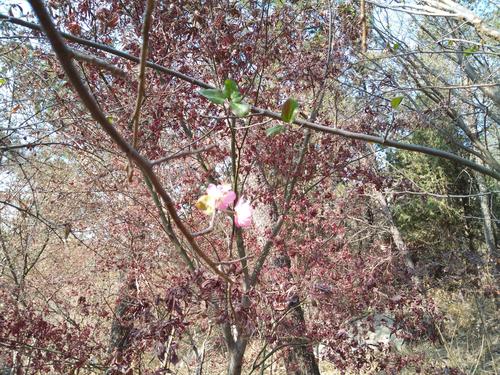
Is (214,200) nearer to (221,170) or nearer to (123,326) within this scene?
(221,170)

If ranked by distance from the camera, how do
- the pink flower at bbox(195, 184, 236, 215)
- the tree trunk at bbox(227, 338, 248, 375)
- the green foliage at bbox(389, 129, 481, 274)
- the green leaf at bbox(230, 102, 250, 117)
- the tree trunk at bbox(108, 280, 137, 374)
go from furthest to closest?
the green foliage at bbox(389, 129, 481, 274) → the tree trunk at bbox(227, 338, 248, 375) → the tree trunk at bbox(108, 280, 137, 374) → the green leaf at bbox(230, 102, 250, 117) → the pink flower at bbox(195, 184, 236, 215)

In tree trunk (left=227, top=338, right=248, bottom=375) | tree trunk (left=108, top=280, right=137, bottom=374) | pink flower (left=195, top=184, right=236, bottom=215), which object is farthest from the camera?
tree trunk (left=227, top=338, right=248, bottom=375)

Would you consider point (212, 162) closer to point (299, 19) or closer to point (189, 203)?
point (189, 203)

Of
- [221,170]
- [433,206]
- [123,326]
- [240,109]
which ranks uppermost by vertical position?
[433,206]

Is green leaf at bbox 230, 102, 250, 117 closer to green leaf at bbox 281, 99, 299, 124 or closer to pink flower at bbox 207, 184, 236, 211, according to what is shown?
green leaf at bbox 281, 99, 299, 124

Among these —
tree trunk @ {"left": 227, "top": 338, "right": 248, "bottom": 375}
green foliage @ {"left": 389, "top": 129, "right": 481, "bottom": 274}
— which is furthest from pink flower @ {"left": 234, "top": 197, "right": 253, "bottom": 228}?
green foliage @ {"left": 389, "top": 129, "right": 481, "bottom": 274}

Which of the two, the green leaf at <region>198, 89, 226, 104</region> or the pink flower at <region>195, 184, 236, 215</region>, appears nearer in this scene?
the pink flower at <region>195, 184, 236, 215</region>

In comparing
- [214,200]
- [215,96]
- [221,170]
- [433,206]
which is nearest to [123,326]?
[221,170]

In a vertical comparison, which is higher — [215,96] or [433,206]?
[433,206]

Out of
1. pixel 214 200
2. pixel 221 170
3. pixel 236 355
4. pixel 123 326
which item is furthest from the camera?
pixel 221 170

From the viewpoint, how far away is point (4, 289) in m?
3.98

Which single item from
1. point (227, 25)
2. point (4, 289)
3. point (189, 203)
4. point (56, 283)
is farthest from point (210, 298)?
point (56, 283)

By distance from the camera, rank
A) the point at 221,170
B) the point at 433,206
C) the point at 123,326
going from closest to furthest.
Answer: the point at 123,326 → the point at 221,170 → the point at 433,206

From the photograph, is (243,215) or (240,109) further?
(240,109)
